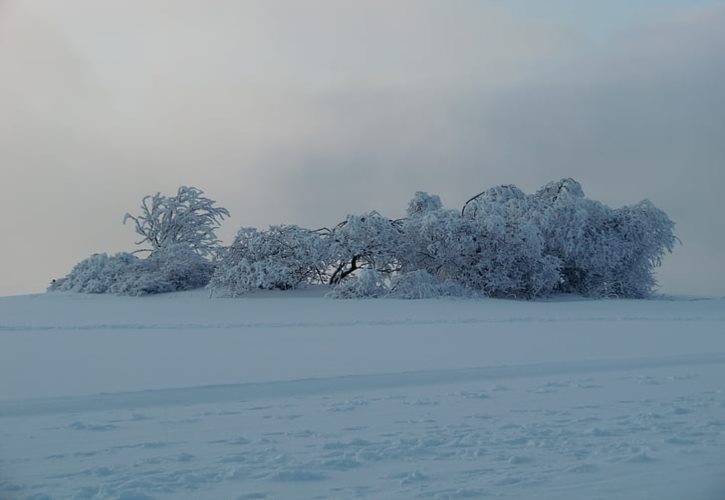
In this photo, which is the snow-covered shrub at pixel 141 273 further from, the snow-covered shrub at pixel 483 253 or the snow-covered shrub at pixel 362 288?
the snow-covered shrub at pixel 483 253

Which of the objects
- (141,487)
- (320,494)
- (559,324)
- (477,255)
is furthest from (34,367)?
(477,255)

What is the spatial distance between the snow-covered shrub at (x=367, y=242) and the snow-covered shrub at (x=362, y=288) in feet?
4.61

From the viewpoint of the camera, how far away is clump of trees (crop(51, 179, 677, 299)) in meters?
23.3

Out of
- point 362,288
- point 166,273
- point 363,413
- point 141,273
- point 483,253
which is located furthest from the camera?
point 141,273

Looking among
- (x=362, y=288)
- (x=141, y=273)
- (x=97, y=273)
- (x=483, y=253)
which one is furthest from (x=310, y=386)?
(x=97, y=273)

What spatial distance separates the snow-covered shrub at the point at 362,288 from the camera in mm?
22078

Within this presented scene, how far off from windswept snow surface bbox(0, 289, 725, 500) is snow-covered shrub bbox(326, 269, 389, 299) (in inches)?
251

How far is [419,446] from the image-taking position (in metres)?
5.91

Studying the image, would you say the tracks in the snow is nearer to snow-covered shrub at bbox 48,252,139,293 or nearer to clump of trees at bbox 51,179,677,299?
clump of trees at bbox 51,179,677,299

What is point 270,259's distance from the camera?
935 inches

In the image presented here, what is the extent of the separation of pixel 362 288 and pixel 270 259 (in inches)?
132

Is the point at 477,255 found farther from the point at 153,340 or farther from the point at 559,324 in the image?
the point at 153,340

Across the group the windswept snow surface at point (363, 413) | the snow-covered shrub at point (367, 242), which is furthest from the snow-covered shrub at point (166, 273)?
the windswept snow surface at point (363, 413)

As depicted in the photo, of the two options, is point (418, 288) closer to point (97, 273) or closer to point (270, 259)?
point (270, 259)
